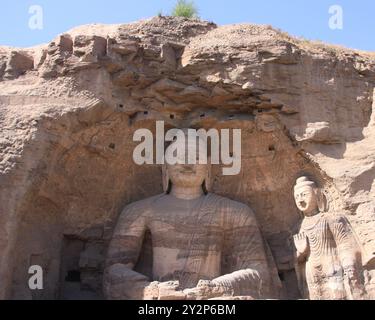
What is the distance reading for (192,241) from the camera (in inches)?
322

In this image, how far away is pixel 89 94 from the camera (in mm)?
8164

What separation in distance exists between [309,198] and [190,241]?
4.98ft

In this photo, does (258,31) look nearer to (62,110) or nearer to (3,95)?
(62,110)

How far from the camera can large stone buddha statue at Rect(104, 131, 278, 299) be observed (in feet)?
25.6

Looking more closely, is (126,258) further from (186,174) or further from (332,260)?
(332,260)

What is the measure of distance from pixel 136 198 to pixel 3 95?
7.16 feet

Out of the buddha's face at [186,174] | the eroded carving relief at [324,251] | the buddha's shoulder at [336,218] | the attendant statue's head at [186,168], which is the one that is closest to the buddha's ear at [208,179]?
the attendant statue's head at [186,168]

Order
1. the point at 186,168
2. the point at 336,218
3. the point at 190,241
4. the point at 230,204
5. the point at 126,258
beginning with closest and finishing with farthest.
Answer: the point at 336,218
the point at 126,258
the point at 190,241
the point at 230,204
the point at 186,168

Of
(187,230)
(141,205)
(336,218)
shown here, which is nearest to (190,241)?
(187,230)

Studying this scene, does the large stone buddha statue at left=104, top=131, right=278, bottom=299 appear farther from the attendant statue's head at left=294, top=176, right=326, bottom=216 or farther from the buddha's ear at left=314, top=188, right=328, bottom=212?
the buddha's ear at left=314, top=188, right=328, bottom=212

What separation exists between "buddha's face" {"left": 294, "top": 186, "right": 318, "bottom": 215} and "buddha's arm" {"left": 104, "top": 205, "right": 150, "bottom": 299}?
1911 mm

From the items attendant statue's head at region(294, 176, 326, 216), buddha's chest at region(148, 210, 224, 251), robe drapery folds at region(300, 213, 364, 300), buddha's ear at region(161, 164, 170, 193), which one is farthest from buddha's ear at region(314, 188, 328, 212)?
buddha's ear at region(161, 164, 170, 193)
